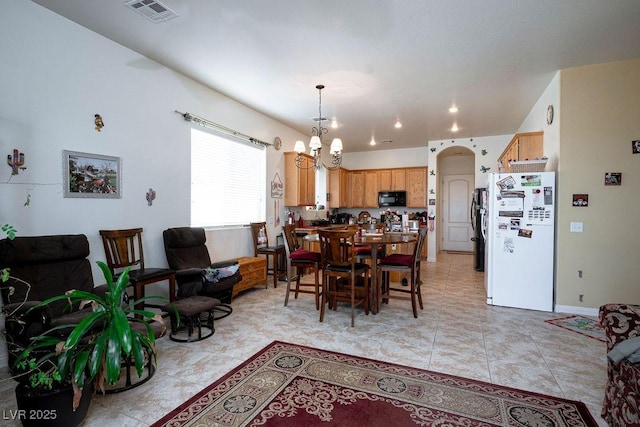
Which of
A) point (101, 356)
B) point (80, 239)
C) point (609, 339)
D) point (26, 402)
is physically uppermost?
point (80, 239)

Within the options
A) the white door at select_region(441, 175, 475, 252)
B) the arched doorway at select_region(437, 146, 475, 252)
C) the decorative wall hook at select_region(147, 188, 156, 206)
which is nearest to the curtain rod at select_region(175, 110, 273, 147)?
the decorative wall hook at select_region(147, 188, 156, 206)

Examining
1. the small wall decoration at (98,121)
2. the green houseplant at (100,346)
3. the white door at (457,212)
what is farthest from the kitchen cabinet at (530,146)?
the small wall decoration at (98,121)

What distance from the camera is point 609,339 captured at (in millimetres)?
1768

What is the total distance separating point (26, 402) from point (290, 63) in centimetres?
352

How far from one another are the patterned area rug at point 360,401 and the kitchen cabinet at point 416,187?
19.8 ft

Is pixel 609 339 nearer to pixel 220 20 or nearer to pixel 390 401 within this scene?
pixel 390 401

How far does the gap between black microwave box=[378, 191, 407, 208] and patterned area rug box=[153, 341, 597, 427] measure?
5.97 meters

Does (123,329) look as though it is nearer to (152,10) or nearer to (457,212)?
(152,10)

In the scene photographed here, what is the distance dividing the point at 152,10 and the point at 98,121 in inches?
47.4

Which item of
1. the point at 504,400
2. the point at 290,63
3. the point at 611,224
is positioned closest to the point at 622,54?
the point at 611,224

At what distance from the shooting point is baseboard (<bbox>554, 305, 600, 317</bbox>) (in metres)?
3.67

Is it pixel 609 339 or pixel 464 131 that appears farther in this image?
pixel 464 131

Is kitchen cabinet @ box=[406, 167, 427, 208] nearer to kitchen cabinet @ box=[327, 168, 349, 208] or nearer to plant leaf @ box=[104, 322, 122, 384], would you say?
kitchen cabinet @ box=[327, 168, 349, 208]

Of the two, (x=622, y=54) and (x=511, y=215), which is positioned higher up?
(x=622, y=54)
